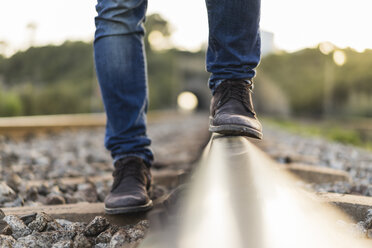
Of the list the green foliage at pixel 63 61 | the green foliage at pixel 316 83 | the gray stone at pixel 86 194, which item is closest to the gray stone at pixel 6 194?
the gray stone at pixel 86 194

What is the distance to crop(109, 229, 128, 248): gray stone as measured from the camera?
112 cm

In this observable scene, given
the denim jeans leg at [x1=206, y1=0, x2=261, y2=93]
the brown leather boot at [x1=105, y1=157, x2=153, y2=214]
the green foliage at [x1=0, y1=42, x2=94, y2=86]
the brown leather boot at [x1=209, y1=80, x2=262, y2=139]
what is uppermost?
the green foliage at [x1=0, y1=42, x2=94, y2=86]

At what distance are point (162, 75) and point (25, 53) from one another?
18.4 m

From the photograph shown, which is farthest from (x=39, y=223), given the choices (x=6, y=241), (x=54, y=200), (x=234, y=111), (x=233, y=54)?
(x=233, y=54)

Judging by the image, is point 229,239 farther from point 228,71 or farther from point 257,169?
point 228,71

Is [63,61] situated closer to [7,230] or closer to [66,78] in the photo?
[66,78]

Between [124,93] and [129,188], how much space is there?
38 centimetres

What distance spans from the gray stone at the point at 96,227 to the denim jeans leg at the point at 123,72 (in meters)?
0.41

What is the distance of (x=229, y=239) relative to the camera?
3.14ft

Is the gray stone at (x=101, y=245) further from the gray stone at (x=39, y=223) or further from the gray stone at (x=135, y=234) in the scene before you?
the gray stone at (x=39, y=223)

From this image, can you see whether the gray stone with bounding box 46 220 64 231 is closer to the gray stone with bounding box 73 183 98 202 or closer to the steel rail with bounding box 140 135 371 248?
the steel rail with bounding box 140 135 371 248

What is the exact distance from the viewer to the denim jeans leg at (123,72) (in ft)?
4.89

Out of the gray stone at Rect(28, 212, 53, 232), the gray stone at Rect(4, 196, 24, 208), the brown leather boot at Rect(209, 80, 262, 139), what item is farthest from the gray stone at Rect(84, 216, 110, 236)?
the gray stone at Rect(4, 196, 24, 208)

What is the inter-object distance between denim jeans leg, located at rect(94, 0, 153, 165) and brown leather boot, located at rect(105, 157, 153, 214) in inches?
1.7
